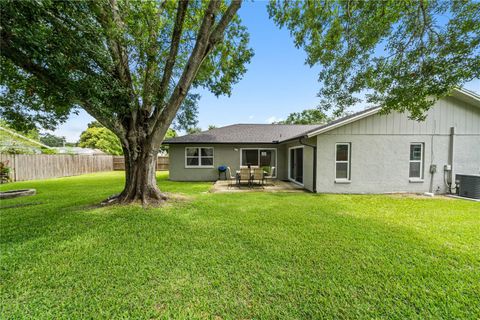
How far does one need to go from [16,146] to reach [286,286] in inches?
800

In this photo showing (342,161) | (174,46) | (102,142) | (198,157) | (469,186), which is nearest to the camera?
(174,46)

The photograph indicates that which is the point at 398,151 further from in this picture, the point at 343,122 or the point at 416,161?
the point at 343,122

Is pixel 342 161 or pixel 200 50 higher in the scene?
pixel 200 50

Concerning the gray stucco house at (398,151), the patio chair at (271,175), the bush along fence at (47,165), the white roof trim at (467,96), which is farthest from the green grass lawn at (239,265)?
the bush along fence at (47,165)

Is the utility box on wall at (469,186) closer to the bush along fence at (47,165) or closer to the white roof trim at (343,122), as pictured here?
the white roof trim at (343,122)

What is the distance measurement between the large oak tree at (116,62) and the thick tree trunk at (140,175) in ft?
0.11

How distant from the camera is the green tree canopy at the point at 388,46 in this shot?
4.93 metres

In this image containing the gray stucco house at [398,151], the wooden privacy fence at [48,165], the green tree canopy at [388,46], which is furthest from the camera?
the wooden privacy fence at [48,165]

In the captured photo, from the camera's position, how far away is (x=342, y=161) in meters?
9.23

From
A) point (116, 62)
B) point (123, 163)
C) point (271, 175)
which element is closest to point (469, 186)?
point (271, 175)

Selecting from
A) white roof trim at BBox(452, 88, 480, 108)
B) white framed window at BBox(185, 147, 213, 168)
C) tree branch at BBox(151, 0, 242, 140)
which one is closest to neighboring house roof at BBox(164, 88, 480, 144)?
white framed window at BBox(185, 147, 213, 168)

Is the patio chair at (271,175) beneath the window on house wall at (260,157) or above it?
beneath

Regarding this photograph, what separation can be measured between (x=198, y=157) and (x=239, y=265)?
10.8 m

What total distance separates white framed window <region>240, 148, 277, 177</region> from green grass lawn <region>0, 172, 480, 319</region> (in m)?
8.06
